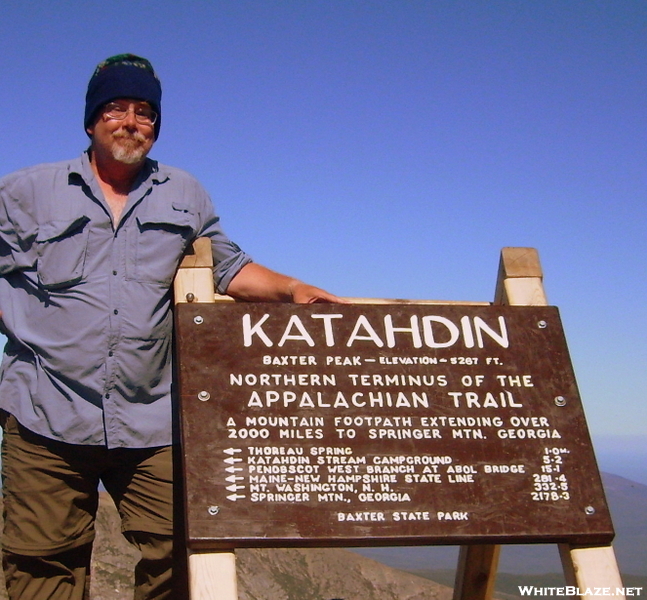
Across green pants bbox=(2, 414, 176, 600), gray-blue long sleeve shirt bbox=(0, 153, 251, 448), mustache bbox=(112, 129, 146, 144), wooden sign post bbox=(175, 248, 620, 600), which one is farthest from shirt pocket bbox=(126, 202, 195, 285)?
green pants bbox=(2, 414, 176, 600)

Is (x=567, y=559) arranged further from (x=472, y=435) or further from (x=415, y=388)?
(x=415, y=388)

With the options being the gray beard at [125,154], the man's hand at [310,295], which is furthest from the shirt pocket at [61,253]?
the man's hand at [310,295]

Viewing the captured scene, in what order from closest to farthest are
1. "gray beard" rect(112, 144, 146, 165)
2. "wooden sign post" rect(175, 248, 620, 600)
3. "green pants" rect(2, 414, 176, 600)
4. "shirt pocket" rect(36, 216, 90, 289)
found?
"wooden sign post" rect(175, 248, 620, 600) → "green pants" rect(2, 414, 176, 600) → "shirt pocket" rect(36, 216, 90, 289) → "gray beard" rect(112, 144, 146, 165)

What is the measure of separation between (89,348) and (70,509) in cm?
65

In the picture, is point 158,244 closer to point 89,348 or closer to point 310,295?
point 89,348

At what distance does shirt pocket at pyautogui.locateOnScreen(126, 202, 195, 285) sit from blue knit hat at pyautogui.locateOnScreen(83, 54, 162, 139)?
43cm

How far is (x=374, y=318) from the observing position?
3.05m

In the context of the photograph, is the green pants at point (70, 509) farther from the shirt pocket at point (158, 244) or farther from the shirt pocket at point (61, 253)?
the shirt pocket at point (158, 244)

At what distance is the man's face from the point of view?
3.31 meters

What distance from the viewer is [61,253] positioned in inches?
124

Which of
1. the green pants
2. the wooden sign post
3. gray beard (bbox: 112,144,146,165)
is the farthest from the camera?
gray beard (bbox: 112,144,146,165)

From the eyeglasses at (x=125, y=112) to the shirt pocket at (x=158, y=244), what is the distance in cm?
39

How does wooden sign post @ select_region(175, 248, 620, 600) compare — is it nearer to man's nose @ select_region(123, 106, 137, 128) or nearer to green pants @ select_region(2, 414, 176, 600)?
green pants @ select_region(2, 414, 176, 600)

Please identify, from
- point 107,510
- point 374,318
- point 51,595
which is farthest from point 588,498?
point 107,510
